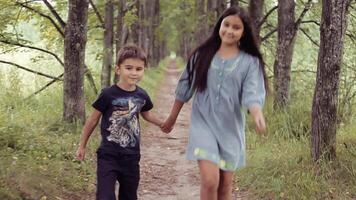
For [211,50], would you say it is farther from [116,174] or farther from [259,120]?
[116,174]

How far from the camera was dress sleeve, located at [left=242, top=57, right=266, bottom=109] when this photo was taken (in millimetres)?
4211

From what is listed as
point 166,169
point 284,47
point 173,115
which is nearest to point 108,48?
point 284,47

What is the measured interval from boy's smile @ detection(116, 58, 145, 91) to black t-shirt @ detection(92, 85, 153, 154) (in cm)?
6

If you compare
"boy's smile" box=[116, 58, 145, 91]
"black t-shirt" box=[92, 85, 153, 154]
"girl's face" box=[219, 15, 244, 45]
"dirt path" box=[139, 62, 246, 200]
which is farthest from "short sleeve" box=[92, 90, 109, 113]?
"dirt path" box=[139, 62, 246, 200]

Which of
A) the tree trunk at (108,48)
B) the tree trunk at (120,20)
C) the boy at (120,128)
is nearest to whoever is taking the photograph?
the boy at (120,128)

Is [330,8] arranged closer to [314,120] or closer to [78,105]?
[314,120]

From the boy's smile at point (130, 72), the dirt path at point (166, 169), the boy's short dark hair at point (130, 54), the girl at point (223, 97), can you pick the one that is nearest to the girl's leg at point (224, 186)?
the girl at point (223, 97)

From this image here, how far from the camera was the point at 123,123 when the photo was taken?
4.41 meters

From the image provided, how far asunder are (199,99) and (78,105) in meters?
4.30

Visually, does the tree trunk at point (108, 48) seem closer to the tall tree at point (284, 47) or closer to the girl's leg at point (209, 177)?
the tall tree at point (284, 47)

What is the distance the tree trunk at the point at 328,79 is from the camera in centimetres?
603

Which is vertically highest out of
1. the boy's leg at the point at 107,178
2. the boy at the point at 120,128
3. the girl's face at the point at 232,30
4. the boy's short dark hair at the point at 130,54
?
the girl's face at the point at 232,30

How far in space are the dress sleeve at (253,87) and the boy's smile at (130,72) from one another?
35.7 inches

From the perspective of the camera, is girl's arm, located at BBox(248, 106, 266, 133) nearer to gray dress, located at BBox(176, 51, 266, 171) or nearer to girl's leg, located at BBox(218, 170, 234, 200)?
gray dress, located at BBox(176, 51, 266, 171)
